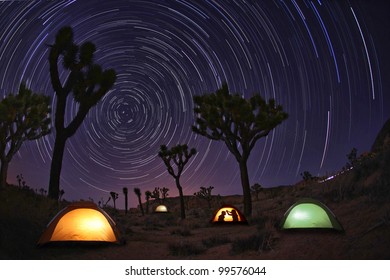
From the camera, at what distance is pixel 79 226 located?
401 inches

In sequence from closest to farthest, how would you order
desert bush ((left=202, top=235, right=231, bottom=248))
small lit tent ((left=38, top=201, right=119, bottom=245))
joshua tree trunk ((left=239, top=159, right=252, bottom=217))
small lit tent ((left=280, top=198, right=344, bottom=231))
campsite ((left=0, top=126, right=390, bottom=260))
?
campsite ((left=0, top=126, right=390, bottom=260))
small lit tent ((left=38, top=201, right=119, bottom=245))
small lit tent ((left=280, top=198, right=344, bottom=231))
desert bush ((left=202, top=235, right=231, bottom=248))
joshua tree trunk ((left=239, top=159, right=252, bottom=217))

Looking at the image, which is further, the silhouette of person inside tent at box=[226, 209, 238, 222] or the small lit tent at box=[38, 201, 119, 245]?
the silhouette of person inside tent at box=[226, 209, 238, 222]

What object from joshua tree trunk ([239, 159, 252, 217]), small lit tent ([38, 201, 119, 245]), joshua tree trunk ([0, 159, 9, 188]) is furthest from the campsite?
joshua tree trunk ([0, 159, 9, 188])

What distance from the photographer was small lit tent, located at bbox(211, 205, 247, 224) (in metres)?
17.0

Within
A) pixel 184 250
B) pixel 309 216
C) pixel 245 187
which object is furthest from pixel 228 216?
pixel 184 250

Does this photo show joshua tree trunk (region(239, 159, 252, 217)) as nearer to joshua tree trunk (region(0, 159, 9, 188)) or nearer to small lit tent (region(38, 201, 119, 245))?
small lit tent (region(38, 201, 119, 245))

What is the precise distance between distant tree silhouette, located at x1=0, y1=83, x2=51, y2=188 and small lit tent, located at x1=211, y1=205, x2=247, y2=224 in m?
11.3

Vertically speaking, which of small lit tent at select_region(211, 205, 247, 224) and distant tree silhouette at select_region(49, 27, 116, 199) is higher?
distant tree silhouette at select_region(49, 27, 116, 199)

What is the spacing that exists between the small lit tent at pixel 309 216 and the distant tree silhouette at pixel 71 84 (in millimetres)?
9777

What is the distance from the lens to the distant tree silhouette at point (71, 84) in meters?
16.7

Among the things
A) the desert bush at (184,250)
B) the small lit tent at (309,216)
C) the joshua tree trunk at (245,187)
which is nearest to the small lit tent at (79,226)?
the desert bush at (184,250)
